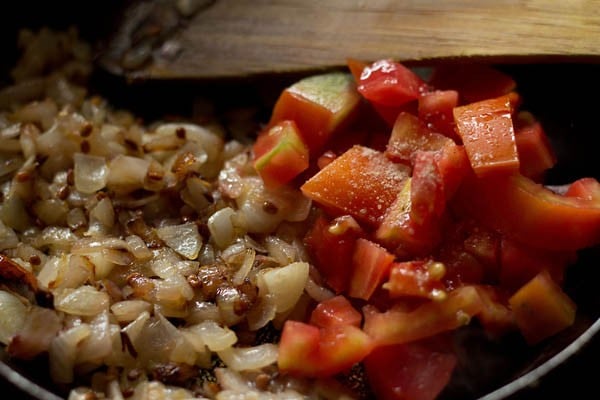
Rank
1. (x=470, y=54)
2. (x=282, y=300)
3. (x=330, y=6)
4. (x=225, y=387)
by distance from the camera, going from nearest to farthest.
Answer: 1. (x=225, y=387)
2. (x=282, y=300)
3. (x=470, y=54)
4. (x=330, y=6)

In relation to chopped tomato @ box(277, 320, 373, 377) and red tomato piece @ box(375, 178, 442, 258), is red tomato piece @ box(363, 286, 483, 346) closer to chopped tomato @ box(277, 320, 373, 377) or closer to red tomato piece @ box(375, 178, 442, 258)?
chopped tomato @ box(277, 320, 373, 377)

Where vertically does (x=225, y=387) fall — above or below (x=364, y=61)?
below

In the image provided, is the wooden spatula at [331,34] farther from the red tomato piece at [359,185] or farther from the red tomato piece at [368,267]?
the red tomato piece at [368,267]

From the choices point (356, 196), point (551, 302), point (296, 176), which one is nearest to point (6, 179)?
point (296, 176)

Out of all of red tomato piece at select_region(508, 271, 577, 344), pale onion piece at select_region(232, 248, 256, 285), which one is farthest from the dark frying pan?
pale onion piece at select_region(232, 248, 256, 285)

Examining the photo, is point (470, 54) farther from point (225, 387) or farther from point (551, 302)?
point (225, 387)
